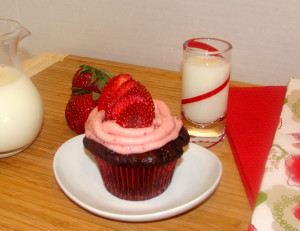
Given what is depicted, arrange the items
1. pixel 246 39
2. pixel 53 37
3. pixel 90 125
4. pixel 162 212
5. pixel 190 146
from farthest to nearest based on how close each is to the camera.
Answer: pixel 53 37, pixel 246 39, pixel 190 146, pixel 90 125, pixel 162 212

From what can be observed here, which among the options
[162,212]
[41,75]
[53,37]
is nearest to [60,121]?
[41,75]

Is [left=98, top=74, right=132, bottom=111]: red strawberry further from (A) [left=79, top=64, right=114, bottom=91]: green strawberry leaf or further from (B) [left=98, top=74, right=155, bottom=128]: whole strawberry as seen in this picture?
(A) [left=79, top=64, right=114, bottom=91]: green strawberry leaf

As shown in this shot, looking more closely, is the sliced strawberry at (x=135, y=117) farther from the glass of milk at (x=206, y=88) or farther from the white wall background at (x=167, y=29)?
the white wall background at (x=167, y=29)

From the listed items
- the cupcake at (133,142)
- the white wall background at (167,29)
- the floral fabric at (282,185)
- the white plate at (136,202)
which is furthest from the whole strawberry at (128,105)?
the white wall background at (167,29)

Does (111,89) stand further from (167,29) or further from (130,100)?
(167,29)

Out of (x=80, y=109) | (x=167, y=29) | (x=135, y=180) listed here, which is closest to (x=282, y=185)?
(x=135, y=180)

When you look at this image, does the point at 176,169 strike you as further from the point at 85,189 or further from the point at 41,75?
the point at 41,75

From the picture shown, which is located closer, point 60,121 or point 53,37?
point 60,121
